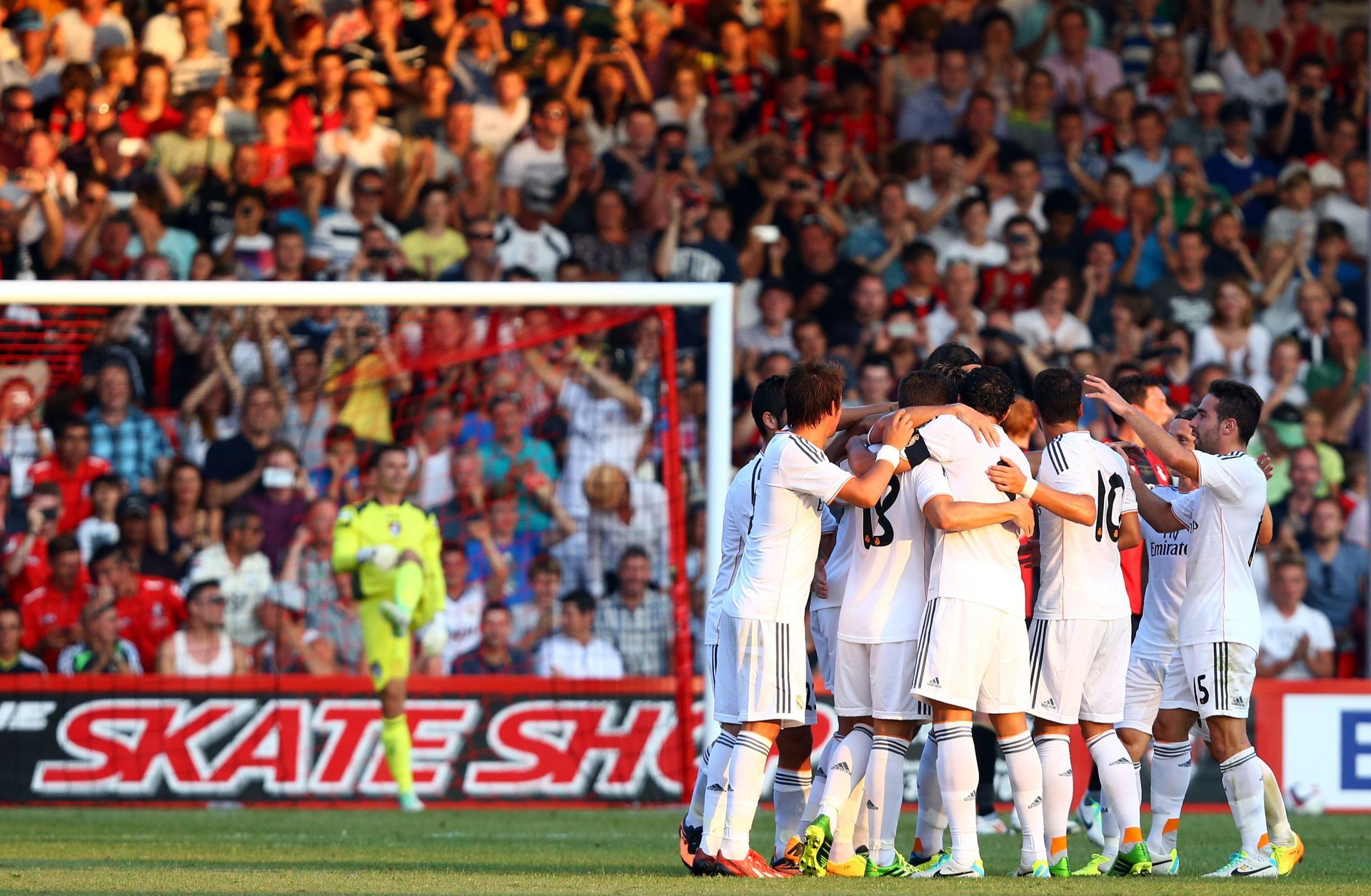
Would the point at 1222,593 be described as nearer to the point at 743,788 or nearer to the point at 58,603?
the point at 743,788

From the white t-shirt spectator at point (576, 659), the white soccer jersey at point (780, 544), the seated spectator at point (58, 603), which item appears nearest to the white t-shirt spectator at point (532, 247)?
the white t-shirt spectator at point (576, 659)

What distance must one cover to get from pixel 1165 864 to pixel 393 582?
5790 mm

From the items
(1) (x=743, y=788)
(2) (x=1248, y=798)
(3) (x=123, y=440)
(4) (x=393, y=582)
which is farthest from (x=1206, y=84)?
(1) (x=743, y=788)

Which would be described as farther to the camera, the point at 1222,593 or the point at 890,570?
the point at 1222,593

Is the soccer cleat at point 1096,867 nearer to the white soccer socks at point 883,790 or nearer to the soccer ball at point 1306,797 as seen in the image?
the white soccer socks at point 883,790

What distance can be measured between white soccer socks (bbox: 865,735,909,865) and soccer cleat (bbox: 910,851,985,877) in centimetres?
17

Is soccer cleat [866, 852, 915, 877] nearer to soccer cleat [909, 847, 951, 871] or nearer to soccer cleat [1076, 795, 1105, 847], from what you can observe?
soccer cleat [909, 847, 951, 871]

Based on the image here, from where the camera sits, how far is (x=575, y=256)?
14.5 metres

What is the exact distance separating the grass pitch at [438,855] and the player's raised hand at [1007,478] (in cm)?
153

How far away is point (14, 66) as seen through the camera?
49.6 feet

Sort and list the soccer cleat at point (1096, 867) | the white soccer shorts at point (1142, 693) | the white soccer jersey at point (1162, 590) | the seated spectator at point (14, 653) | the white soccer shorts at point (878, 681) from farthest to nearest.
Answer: the seated spectator at point (14, 653), the white soccer shorts at point (1142, 693), the white soccer jersey at point (1162, 590), the soccer cleat at point (1096, 867), the white soccer shorts at point (878, 681)

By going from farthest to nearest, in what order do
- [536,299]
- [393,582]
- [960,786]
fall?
[393,582]
[536,299]
[960,786]

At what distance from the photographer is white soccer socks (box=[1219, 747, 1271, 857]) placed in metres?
7.69

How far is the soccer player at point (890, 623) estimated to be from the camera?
7.19m
